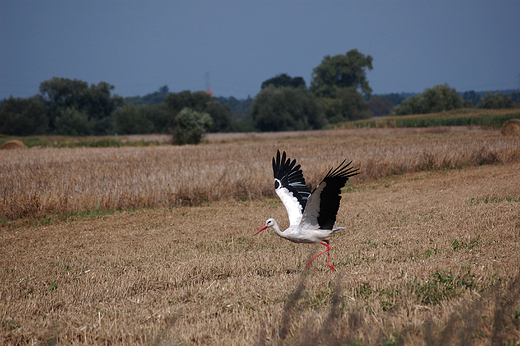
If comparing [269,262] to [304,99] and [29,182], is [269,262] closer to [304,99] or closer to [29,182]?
[29,182]

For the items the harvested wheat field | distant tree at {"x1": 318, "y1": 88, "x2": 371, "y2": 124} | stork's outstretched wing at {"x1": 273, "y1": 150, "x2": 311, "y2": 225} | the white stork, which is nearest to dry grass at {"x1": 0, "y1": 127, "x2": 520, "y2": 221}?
the harvested wheat field

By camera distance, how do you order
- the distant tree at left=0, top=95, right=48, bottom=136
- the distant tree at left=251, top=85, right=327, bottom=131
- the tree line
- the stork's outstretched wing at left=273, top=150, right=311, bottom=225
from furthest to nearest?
1. the distant tree at left=251, top=85, right=327, bottom=131
2. the tree line
3. the distant tree at left=0, top=95, right=48, bottom=136
4. the stork's outstretched wing at left=273, top=150, right=311, bottom=225

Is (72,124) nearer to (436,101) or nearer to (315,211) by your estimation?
(436,101)

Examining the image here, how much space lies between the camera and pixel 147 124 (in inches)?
2714

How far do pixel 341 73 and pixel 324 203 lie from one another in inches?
4294

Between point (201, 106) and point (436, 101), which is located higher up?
point (201, 106)

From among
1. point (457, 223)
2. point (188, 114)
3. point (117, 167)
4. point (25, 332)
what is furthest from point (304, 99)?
point (25, 332)

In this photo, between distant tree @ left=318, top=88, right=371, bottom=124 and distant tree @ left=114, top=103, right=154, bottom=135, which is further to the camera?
distant tree @ left=318, top=88, right=371, bottom=124

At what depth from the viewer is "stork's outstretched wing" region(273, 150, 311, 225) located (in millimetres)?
6996

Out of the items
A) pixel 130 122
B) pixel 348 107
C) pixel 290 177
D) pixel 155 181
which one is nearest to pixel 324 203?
pixel 290 177

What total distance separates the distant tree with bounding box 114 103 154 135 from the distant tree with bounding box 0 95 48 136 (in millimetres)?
11404

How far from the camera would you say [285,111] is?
72688 mm

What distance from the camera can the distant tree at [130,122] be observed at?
2616 inches

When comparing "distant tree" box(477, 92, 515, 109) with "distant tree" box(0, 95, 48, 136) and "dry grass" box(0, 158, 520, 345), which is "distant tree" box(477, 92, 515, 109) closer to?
"dry grass" box(0, 158, 520, 345)
